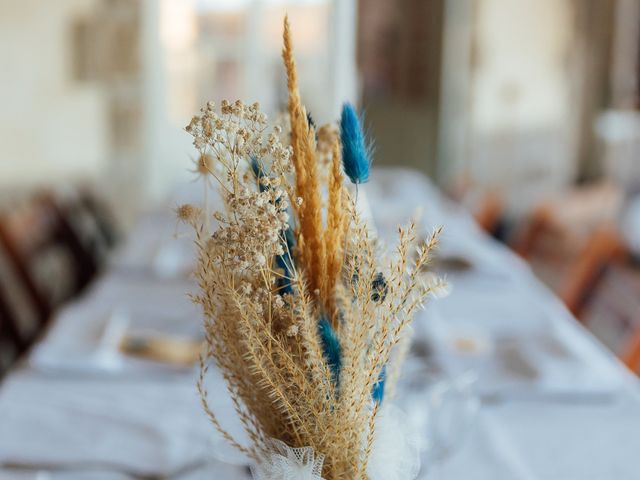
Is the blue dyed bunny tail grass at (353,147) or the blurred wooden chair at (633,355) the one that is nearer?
the blue dyed bunny tail grass at (353,147)

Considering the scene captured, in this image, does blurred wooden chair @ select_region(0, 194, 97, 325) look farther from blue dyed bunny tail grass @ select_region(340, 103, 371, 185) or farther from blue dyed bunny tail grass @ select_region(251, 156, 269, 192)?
blue dyed bunny tail grass @ select_region(340, 103, 371, 185)

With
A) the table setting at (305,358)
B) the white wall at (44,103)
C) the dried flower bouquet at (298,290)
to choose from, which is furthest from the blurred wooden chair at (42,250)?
the white wall at (44,103)

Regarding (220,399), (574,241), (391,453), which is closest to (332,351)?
(391,453)

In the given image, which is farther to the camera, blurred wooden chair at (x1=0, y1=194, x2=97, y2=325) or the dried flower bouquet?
blurred wooden chair at (x1=0, y1=194, x2=97, y2=325)

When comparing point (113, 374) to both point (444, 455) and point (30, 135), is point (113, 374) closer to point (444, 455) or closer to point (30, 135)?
point (444, 455)

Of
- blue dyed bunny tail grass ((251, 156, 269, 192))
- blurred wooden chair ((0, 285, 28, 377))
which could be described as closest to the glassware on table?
blue dyed bunny tail grass ((251, 156, 269, 192))

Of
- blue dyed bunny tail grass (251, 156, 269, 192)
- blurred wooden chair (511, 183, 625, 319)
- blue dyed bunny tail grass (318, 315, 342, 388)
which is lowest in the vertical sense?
blurred wooden chair (511, 183, 625, 319)

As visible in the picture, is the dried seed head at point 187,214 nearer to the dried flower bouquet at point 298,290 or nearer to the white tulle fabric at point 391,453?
the dried flower bouquet at point 298,290

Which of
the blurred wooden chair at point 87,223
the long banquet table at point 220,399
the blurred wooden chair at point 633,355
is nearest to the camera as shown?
the long banquet table at point 220,399
